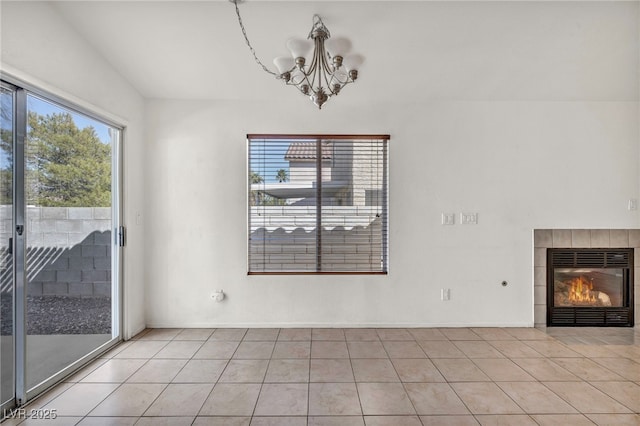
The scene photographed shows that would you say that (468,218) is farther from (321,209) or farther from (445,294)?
(321,209)

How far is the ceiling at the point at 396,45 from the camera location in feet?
7.20

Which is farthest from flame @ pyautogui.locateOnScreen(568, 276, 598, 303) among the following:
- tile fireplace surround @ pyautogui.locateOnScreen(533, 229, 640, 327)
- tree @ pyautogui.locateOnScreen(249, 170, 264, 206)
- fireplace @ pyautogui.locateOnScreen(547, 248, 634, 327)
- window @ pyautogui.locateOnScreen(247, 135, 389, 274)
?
tree @ pyautogui.locateOnScreen(249, 170, 264, 206)

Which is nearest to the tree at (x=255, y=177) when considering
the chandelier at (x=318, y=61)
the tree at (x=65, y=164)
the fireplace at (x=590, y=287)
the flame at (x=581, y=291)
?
the tree at (x=65, y=164)

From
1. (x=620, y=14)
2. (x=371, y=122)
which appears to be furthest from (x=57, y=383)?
(x=620, y=14)

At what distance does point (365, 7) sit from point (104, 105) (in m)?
2.34

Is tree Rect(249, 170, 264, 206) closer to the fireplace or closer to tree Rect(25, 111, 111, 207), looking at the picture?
tree Rect(25, 111, 111, 207)

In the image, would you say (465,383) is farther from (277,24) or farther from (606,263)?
(277,24)

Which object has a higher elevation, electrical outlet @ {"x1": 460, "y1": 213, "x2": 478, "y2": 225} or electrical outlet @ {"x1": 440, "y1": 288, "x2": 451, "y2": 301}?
electrical outlet @ {"x1": 460, "y1": 213, "x2": 478, "y2": 225}

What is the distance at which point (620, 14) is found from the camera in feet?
7.43

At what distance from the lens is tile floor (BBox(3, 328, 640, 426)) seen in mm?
1894

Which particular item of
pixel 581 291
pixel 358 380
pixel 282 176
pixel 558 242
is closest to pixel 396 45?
pixel 282 176

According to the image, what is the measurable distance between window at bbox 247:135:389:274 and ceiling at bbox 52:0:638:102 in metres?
0.66

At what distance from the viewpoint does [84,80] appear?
2.43 metres

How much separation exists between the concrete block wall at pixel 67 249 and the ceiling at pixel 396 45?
141 centimetres
